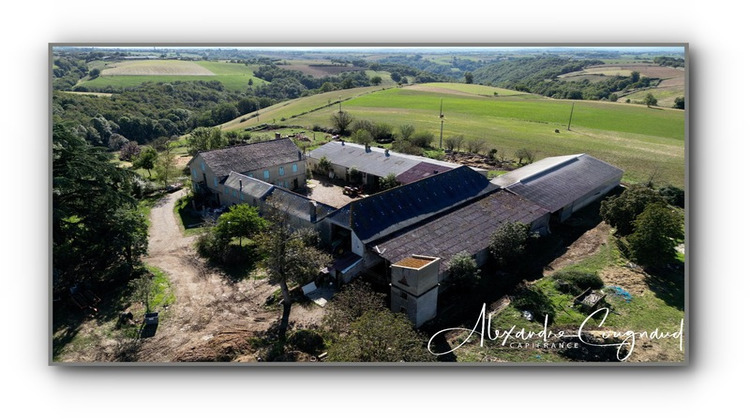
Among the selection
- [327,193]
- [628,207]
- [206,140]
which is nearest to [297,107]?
[206,140]

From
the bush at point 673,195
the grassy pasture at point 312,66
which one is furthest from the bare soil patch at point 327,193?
the bush at point 673,195

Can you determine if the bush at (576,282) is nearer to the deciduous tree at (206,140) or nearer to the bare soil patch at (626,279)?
the bare soil patch at (626,279)

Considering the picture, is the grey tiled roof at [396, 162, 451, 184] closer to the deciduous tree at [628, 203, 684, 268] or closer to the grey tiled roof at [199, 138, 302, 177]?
the grey tiled roof at [199, 138, 302, 177]

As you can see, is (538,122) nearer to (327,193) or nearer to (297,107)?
(327,193)

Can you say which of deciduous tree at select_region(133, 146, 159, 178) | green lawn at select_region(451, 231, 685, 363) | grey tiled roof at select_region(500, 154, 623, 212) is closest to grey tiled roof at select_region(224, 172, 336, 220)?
green lawn at select_region(451, 231, 685, 363)

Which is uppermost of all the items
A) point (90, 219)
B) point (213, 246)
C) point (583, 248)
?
point (90, 219)
